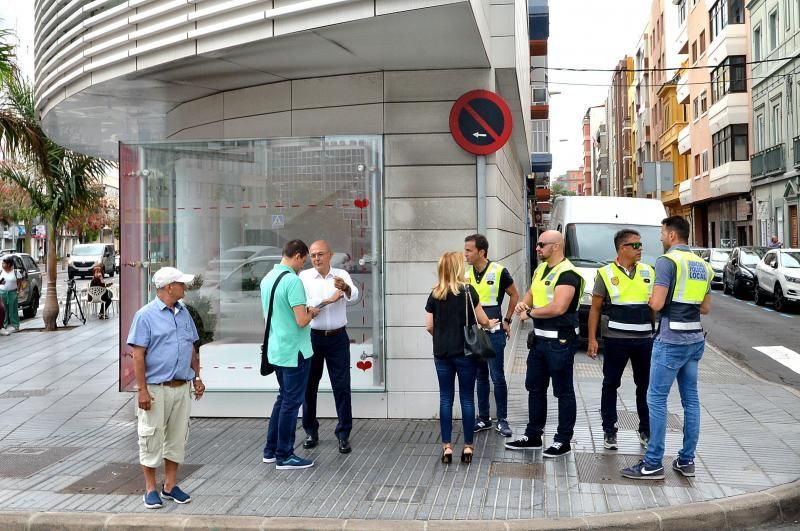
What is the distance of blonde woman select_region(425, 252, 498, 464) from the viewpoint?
6.70 meters

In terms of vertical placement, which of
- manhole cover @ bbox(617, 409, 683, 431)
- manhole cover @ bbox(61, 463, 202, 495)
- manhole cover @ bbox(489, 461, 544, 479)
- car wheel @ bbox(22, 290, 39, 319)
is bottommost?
manhole cover @ bbox(489, 461, 544, 479)

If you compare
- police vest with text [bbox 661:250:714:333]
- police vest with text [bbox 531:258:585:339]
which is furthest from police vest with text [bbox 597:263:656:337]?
police vest with text [bbox 661:250:714:333]

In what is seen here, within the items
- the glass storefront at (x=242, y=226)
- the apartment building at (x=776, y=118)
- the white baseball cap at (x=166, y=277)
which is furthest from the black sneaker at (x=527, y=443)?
the apartment building at (x=776, y=118)

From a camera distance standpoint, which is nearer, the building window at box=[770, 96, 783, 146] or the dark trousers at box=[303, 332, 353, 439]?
the dark trousers at box=[303, 332, 353, 439]

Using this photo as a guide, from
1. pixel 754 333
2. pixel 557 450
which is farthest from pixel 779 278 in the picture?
pixel 557 450

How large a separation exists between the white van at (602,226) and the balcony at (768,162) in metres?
19.7

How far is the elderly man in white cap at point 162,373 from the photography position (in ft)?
18.6

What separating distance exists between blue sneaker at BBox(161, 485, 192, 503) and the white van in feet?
32.2

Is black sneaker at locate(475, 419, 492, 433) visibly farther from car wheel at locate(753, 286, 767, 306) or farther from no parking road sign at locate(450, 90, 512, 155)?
car wheel at locate(753, 286, 767, 306)

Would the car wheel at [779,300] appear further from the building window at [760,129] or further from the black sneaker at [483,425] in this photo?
the building window at [760,129]

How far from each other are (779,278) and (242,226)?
660 inches

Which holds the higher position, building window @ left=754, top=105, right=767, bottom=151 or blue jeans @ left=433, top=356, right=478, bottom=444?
building window @ left=754, top=105, right=767, bottom=151

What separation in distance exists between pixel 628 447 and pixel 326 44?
4.27 m

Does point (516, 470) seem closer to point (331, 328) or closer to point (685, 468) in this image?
point (685, 468)
